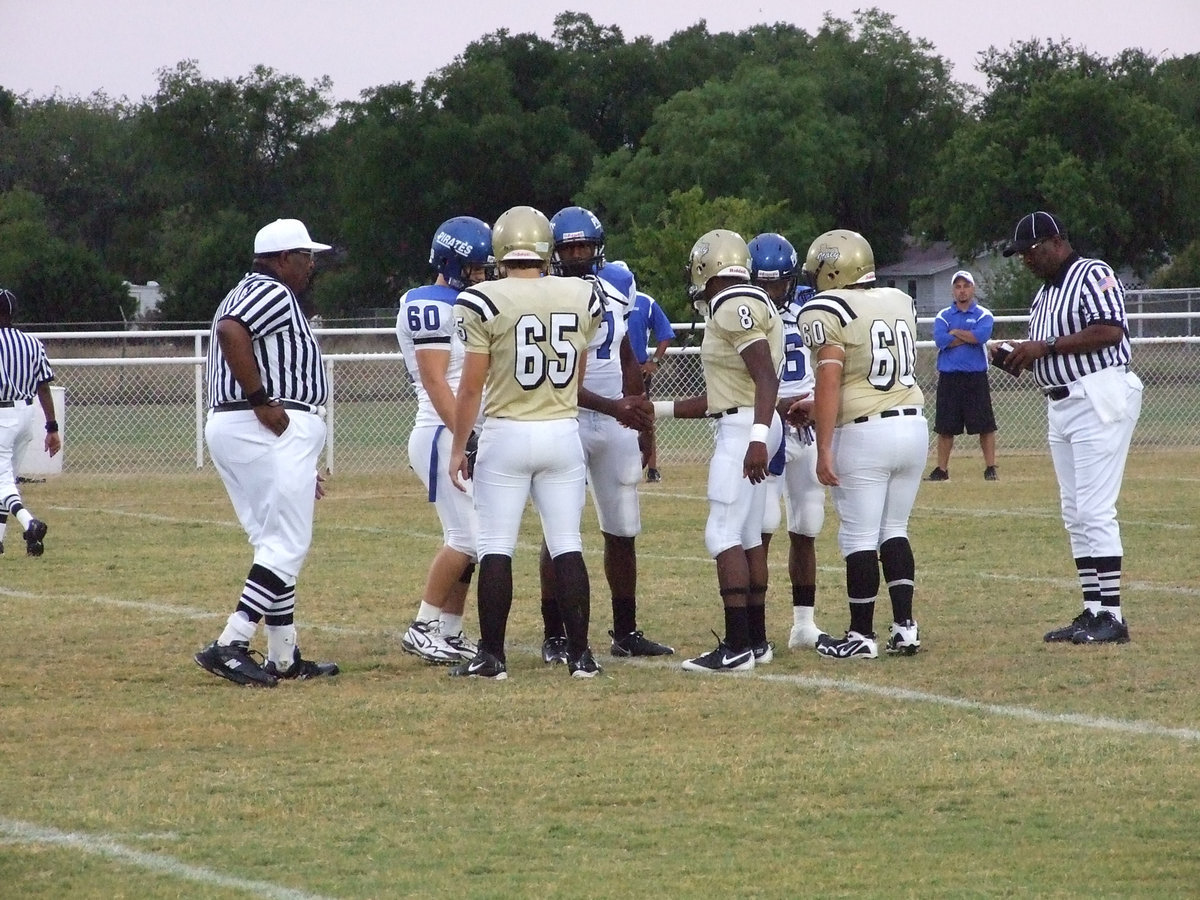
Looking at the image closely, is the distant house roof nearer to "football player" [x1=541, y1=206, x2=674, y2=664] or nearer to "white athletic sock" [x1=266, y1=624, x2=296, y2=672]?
"football player" [x1=541, y1=206, x2=674, y2=664]

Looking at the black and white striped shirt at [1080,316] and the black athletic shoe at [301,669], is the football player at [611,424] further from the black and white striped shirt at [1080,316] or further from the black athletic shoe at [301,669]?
the black and white striped shirt at [1080,316]

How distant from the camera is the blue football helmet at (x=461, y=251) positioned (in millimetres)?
7938

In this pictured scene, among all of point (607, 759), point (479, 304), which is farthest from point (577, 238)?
point (607, 759)

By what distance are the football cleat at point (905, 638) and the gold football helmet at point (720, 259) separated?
1695 millimetres

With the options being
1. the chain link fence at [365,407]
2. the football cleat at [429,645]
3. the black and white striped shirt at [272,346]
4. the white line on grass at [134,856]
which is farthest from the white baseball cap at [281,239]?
the chain link fence at [365,407]

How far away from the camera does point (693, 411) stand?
8.05m

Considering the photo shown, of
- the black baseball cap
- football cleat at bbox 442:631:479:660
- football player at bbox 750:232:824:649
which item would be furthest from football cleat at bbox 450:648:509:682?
the black baseball cap

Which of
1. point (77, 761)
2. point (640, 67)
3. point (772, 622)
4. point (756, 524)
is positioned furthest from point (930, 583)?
point (640, 67)

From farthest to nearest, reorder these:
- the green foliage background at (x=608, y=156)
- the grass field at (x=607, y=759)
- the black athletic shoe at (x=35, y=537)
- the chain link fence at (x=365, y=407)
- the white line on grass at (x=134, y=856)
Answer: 1. the green foliage background at (x=608, y=156)
2. the chain link fence at (x=365, y=407)
3. the black athletic shoe at (x=35, y=537)
4. the grass field at (x=607, y=759)
5. the white line on grass at (x=134, y=856)

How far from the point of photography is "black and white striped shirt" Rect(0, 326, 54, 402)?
12.6m

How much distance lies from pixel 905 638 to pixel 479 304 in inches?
96.6

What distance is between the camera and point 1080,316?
839cm

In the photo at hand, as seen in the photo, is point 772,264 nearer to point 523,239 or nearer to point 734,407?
point 734,407

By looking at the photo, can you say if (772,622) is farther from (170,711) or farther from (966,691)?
(170,711)
